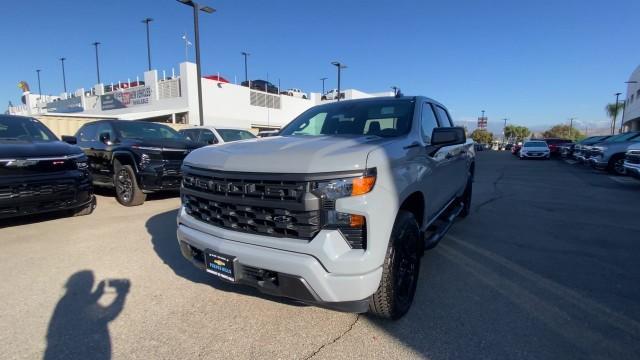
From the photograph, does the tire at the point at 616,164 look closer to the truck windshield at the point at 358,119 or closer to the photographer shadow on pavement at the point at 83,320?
the truck windshield at the point at 358,119

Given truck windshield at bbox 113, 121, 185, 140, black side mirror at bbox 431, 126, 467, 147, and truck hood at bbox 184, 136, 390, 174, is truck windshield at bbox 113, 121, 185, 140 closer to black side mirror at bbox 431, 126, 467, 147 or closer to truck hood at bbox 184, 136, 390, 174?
truck hood at bbox 184, 136, 390, 174

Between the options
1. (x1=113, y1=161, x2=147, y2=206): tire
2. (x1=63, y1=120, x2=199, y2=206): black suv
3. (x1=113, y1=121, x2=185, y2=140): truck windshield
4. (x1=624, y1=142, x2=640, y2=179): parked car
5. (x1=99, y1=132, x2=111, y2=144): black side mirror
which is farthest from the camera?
(x1=624, y1=142, x2=640, y2=179): parked car

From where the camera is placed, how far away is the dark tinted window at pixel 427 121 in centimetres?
334

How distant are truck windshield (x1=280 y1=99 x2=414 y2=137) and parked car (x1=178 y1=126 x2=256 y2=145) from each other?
5452 millimetres

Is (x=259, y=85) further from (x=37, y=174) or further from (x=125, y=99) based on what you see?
(x=37, y=174)

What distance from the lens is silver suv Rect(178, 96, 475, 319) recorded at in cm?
211

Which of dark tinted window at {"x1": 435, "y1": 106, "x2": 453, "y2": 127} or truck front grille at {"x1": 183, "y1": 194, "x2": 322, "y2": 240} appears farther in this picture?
dark tinted window at {"x1": 435, "y1": 106, "x2": 453, "y2": 127}

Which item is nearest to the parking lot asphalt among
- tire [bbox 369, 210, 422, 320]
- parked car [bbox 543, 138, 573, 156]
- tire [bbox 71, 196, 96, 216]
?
tire [bbox 369, 210, 422, 320]

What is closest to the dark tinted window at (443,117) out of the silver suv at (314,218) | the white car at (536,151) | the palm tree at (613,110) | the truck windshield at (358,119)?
the truck windshield at (358,119)

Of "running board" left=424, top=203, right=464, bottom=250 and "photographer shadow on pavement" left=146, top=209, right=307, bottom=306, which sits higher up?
"running board" left=424, top=203, right=464, bottom=250

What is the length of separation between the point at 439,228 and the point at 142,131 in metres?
6.33

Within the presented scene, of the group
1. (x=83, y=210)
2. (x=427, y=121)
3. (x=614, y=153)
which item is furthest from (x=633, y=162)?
(x=83, y=210)

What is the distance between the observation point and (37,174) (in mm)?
4820

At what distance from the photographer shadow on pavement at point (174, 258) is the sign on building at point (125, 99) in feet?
99.2
